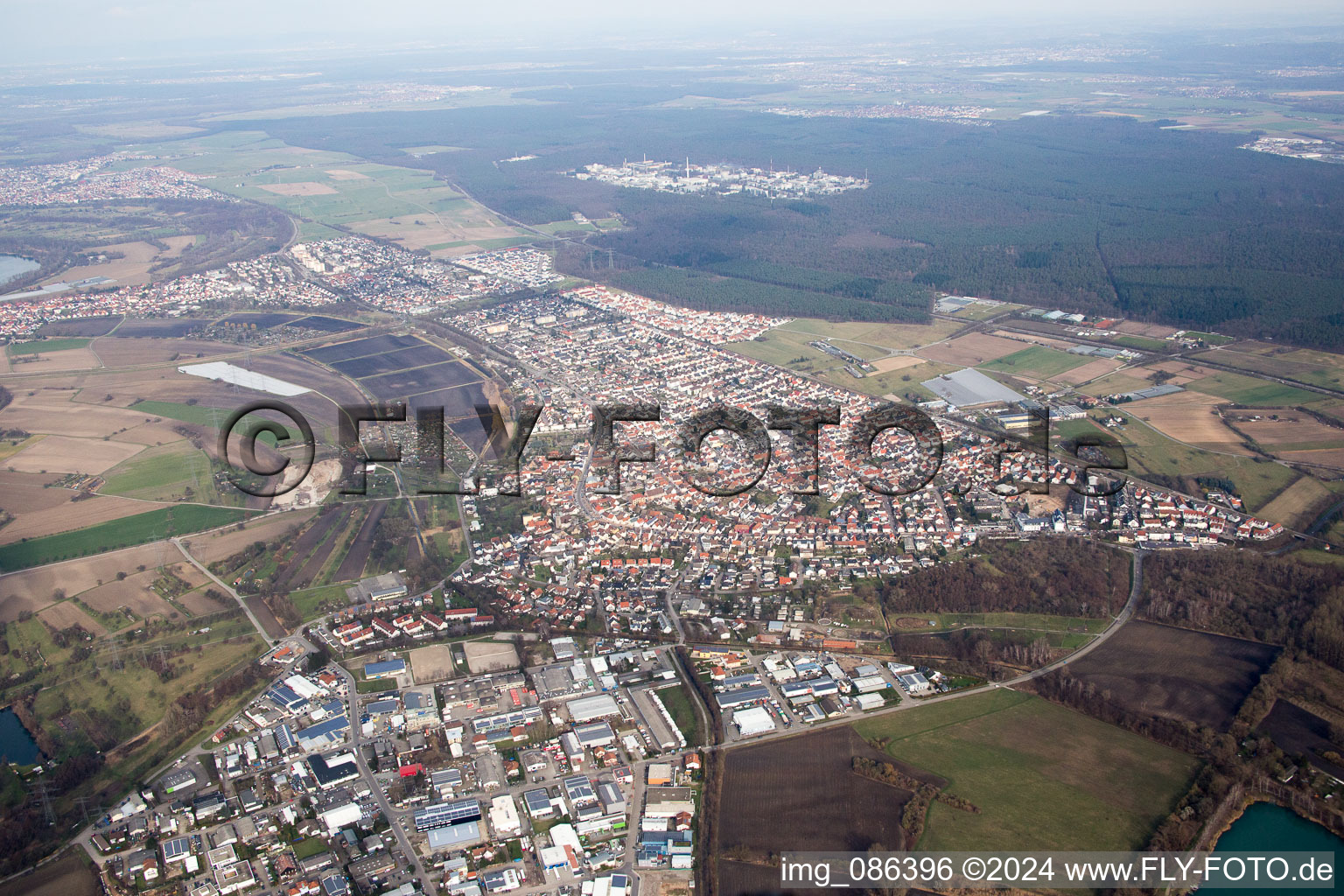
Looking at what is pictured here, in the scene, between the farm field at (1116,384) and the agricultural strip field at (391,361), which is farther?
the agricultural strip field at (391,361)

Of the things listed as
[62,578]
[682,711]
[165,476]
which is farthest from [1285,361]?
[62,578]

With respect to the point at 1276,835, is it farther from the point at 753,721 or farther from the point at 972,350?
the point at 972,350

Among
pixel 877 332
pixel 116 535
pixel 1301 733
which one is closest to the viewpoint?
pixel 1301 733

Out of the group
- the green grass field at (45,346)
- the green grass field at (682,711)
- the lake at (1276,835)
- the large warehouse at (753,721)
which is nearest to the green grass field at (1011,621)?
the large warehouse at (753,721)

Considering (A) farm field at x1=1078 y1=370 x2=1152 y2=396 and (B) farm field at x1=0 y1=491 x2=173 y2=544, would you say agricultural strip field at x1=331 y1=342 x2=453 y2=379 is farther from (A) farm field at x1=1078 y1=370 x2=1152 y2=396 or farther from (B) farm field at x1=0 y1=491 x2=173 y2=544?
(A) farm field at x1=1078 y1=370 x2=1152 y2=396

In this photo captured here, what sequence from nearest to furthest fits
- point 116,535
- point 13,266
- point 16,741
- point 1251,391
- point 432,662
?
point 16,741, point 432,662, point 116,535, point 1251,391, point 13,266

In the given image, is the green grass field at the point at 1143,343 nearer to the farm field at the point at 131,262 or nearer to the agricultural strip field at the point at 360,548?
the agricultural strip field at the point at 360,548

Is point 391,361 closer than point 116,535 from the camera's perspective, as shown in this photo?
No
